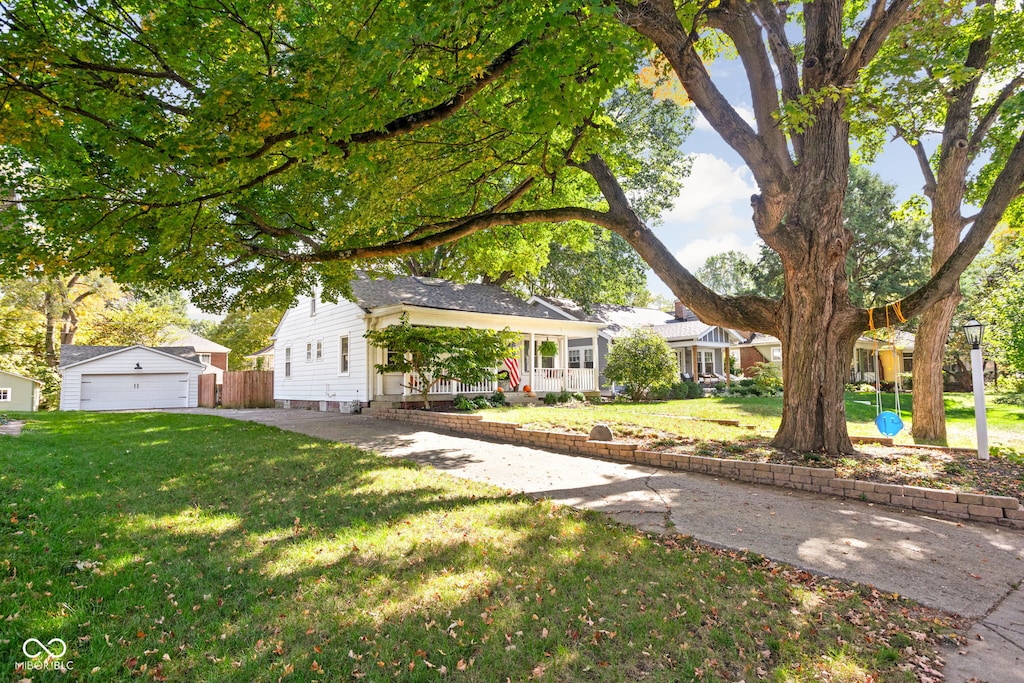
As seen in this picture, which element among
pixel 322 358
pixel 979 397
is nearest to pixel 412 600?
pixel 979 397

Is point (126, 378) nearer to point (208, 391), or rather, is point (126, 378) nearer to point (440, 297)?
point (208, 391)

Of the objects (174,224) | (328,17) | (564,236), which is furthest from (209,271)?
(564,236)

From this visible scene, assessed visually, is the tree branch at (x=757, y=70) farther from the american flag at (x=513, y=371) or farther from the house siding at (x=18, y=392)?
the house siding at (x=18, y=392)

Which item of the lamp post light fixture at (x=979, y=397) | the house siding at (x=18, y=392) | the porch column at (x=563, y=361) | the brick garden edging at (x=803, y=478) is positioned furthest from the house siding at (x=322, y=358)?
the lamp post light fixture at (x=979, y=397)

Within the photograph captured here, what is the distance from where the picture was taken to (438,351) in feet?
50.5

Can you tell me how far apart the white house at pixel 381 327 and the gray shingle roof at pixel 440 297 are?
3cm

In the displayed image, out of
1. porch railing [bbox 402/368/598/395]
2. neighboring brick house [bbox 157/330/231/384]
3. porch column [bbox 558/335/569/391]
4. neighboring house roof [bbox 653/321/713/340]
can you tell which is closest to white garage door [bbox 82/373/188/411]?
neighboring brick house [bbox 157/330/231/384]

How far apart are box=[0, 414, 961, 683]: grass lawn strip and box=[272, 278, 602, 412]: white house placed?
36.9 feet

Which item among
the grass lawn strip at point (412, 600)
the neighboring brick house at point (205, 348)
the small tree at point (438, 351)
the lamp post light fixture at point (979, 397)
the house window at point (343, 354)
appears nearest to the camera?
the grass lawn strip at point (412, 600)

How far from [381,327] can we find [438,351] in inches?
→ 116

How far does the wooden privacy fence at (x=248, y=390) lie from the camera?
24062 millimetres

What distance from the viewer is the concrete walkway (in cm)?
320

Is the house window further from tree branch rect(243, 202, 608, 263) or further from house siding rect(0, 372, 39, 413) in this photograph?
house siding rect(0, 372, 39, 413)

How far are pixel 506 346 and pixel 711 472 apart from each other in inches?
397
